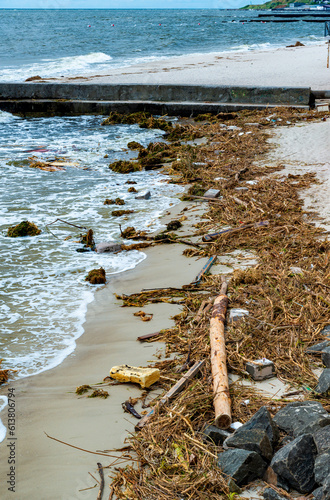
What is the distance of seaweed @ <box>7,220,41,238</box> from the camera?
6.48m

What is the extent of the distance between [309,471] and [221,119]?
1102 centimetres

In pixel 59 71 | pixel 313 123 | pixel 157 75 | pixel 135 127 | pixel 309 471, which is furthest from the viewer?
pixel 59 71

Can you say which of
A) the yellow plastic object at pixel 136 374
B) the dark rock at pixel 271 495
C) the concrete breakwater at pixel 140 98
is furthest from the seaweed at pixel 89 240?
the concrete breakwater at pixel 140 98

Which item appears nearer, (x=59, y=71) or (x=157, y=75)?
(x=157, y=75)

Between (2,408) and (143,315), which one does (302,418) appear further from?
(143,315)

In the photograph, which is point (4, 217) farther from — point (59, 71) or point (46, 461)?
point (59, 71)

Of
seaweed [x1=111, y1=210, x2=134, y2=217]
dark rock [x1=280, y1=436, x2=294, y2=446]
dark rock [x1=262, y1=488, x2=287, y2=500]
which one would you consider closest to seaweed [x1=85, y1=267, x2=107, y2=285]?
seaweed [x1=111, y1=210, x2=134, y2=217]

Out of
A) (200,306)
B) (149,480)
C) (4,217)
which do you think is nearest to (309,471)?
(149,480)

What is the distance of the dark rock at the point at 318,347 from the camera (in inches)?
138

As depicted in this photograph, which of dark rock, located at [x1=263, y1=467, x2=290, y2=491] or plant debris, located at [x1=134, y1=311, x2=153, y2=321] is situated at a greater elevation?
dark rock, located at [x1=263, y1=467, x2=290, y2=491]

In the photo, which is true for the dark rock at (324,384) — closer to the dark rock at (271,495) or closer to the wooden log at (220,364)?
the wooden log at (220,364)

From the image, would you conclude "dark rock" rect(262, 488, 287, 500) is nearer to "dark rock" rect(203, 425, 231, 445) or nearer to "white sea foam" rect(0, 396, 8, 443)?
"dark rock" rect(203, 425, 231, 445)

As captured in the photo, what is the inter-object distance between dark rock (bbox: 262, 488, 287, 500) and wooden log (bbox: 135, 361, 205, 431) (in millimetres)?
823

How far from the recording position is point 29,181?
901 centimetres
